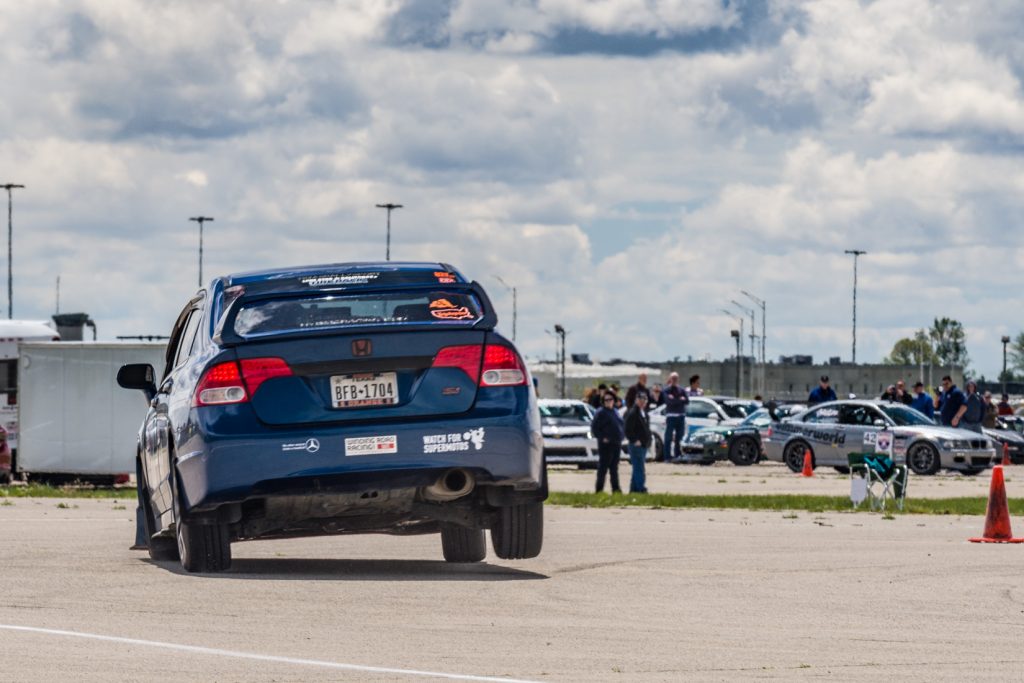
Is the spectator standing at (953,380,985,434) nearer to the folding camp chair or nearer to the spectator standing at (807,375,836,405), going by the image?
the spectator standing at (807,375,836,405)

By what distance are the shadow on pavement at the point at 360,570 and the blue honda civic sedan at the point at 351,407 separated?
1.48 feet

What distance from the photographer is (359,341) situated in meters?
11.8

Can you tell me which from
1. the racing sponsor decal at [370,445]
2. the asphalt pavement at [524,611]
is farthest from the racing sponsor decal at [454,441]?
the asphalt pavement at [524,611]

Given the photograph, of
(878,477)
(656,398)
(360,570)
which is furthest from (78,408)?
(656,398)

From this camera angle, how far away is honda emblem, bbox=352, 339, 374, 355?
11766 mm

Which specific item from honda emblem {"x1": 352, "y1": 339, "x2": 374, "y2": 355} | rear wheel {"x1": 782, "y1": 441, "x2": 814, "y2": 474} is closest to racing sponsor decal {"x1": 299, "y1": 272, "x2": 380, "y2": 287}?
honda emblem {"x1": 352, "y1": 339, "x2": 374, "y2": 355}

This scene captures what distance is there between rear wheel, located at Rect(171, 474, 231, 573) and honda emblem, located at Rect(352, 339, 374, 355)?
5.26 ft

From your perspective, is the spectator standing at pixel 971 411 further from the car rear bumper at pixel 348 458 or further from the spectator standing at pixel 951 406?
the car rear bumper at pixel 348 458

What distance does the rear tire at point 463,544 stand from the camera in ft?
45.3

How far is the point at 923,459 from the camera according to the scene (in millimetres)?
35594

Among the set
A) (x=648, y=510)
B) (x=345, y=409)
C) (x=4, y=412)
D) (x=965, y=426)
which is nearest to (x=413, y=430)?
(x=345, y=409)

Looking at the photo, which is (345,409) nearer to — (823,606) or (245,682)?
(823,606)

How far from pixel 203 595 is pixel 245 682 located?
11.3ft

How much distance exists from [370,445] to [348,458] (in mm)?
149
